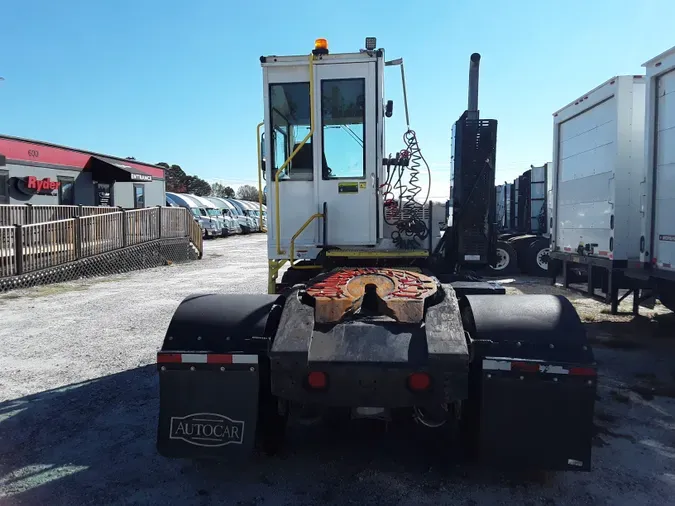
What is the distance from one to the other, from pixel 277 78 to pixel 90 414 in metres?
3.72

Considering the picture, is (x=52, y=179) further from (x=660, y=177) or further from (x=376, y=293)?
(x=660, y=177)

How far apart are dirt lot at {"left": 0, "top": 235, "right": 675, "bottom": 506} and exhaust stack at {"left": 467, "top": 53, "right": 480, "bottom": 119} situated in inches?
127

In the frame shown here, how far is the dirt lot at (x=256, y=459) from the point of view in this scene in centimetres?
320

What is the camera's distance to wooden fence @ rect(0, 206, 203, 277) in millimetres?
11516

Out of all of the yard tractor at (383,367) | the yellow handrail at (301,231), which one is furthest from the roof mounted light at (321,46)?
the yard tractor at (383,367)

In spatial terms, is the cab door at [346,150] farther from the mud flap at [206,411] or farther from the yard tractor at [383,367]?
the mud flap at [206,411]

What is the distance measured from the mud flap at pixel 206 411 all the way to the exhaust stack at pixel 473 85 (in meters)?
3.92

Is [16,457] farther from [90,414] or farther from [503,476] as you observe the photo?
[503,476]

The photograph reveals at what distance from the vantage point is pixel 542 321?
326 centimetres

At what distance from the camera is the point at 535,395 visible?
3070 mm

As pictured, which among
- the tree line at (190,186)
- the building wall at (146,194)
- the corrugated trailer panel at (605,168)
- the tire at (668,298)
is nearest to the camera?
the tire at (668,298)

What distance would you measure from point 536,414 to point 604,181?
5078mm

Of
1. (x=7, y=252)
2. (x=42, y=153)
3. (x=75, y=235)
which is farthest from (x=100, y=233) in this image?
(x=42, y=153)

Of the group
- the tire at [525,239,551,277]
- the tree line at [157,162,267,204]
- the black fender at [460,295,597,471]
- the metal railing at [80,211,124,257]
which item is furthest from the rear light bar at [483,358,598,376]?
the tree line at [157,162,267,204]
